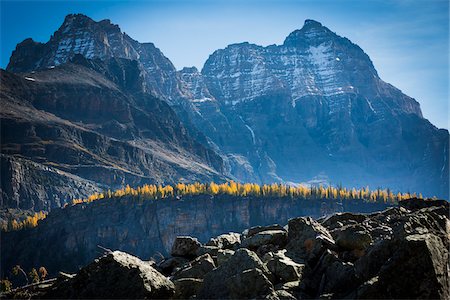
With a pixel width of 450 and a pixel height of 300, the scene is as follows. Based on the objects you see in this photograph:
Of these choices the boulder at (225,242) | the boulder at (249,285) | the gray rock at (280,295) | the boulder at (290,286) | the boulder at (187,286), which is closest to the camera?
the gray rock at (280,295)

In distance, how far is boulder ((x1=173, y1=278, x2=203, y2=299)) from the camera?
53.5ft

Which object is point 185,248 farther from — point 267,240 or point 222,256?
point 267,240

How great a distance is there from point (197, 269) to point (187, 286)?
5.23ft

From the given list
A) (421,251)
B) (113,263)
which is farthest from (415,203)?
(113,263)

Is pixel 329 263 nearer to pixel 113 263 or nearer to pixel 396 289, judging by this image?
pixel 396 289

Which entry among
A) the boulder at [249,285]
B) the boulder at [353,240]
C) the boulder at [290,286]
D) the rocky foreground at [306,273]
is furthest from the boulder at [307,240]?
the boulder at [249,285]

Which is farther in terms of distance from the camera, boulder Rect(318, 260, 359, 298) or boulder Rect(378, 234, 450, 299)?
boulder Rect(318, 260, 359, 298)

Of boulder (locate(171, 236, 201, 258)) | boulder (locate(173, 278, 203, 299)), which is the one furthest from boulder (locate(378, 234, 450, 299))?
boulder (locate(171, 236, 201, 258))

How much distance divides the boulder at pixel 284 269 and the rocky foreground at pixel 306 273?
1.3 inches

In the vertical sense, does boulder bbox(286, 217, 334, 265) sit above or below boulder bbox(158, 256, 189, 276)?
above

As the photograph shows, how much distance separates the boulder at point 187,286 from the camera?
1631 cm

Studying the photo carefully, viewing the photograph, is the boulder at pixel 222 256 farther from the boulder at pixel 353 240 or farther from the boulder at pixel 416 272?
the boulder at pixel 416 272

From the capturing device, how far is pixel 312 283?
1557 cm

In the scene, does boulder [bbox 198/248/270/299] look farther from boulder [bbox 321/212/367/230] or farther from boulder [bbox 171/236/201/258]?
boulder [bbox 321/212/367/230]
